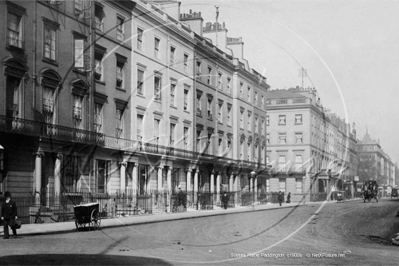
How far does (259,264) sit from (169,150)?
27.1ft

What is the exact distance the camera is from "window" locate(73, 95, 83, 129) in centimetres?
2877

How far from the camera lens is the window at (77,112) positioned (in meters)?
28.8

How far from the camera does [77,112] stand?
2917 centimetres

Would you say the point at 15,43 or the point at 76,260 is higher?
the point at 15,43

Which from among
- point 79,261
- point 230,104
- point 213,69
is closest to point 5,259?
point 79,261

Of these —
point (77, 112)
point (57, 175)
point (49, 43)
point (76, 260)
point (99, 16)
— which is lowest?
point (76, 260)

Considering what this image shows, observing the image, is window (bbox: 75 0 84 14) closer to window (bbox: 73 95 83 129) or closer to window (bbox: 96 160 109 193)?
window (bbox: 73 95 83 129)

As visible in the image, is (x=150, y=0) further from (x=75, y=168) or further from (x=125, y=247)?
(x=125, y=247)

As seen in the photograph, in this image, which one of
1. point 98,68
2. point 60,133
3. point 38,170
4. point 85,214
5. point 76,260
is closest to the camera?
point 76,260

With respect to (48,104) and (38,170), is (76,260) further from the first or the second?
(48,104)

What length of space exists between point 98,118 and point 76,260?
1920 cm

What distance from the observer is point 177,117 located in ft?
48.0

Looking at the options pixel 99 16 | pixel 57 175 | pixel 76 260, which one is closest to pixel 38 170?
pixel 57 175

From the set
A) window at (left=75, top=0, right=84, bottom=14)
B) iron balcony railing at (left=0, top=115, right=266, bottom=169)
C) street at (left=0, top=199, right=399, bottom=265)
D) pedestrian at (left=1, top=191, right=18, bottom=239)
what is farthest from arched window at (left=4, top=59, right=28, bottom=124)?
street at (left=0, top=199, right=399, bottom=265)
